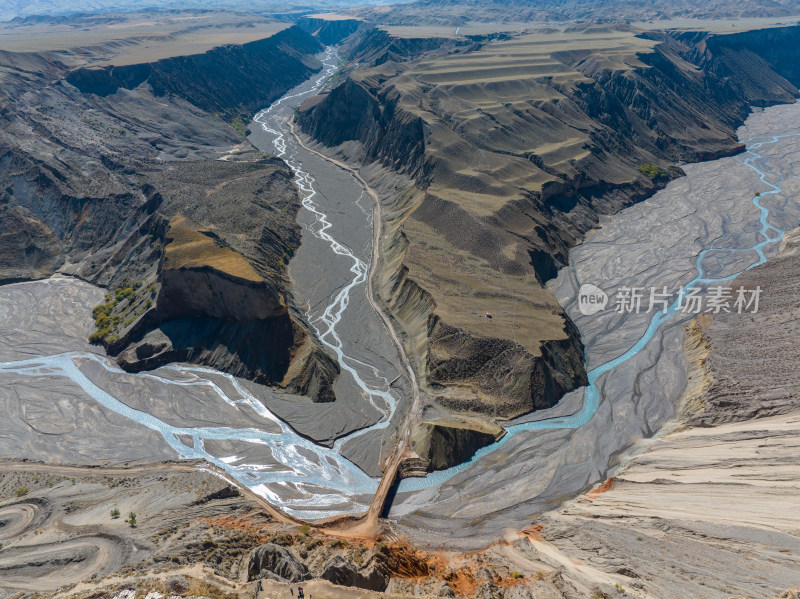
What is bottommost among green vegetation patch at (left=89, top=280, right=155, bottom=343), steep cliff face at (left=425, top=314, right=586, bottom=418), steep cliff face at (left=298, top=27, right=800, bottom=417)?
green vegetation patch at (left=89, top=280, right=155, bottom=343)

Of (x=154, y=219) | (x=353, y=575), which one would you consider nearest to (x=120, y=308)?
(x=154, y=219)

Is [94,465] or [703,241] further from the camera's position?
[703,241]

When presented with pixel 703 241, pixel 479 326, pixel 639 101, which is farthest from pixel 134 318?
pixel 639 101

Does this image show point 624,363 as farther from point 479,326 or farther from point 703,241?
point 703,241

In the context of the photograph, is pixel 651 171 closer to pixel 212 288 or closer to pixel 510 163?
pixel 510 163

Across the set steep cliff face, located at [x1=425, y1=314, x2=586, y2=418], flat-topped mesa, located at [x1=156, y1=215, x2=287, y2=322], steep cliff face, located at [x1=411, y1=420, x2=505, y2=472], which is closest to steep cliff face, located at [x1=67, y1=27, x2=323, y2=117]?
flat-topped mesa, located at [x1=156, y1=215, x2=287, y2=322]

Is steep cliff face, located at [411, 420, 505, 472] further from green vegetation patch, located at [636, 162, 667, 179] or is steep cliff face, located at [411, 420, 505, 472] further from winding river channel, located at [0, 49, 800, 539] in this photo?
green vegetation patch, located at [636, 162, 667, 179]
